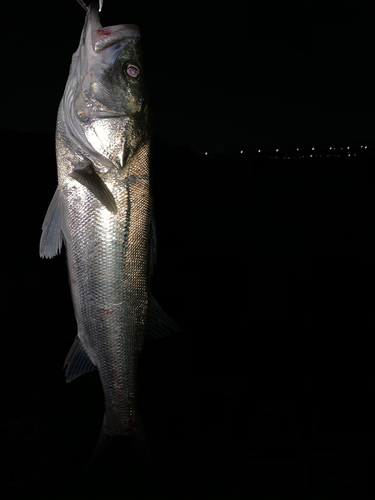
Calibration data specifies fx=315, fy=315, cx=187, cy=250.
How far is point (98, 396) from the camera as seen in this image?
4543mm

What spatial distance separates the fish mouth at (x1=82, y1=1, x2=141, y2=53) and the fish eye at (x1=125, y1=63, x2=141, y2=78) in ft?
0.32

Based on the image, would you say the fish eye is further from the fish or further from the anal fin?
the anal fin

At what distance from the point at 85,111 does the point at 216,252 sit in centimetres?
952

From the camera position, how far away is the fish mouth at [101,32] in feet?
4.19

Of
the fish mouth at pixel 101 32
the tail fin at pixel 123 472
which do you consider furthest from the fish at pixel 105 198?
the tail fin at pixel 123 472

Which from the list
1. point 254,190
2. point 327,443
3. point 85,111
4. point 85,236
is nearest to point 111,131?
point 85,111

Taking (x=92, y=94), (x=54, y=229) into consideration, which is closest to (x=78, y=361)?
(x=54, y=229)

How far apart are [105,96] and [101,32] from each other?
26 centimetres

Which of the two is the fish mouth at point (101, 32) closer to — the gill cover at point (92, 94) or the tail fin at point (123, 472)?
the gill cover at point (92, 94)

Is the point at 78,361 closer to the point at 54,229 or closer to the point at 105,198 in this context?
the point at 54,229

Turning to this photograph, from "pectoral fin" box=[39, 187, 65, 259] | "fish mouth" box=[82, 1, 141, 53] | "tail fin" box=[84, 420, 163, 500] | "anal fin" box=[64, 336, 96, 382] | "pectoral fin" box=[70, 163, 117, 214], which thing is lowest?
"tail fin" box=[84, 420, 163, 500]

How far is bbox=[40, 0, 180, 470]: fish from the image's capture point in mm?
1349

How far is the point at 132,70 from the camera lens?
4.70 feet

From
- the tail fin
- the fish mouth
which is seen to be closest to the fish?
the fish mouth
